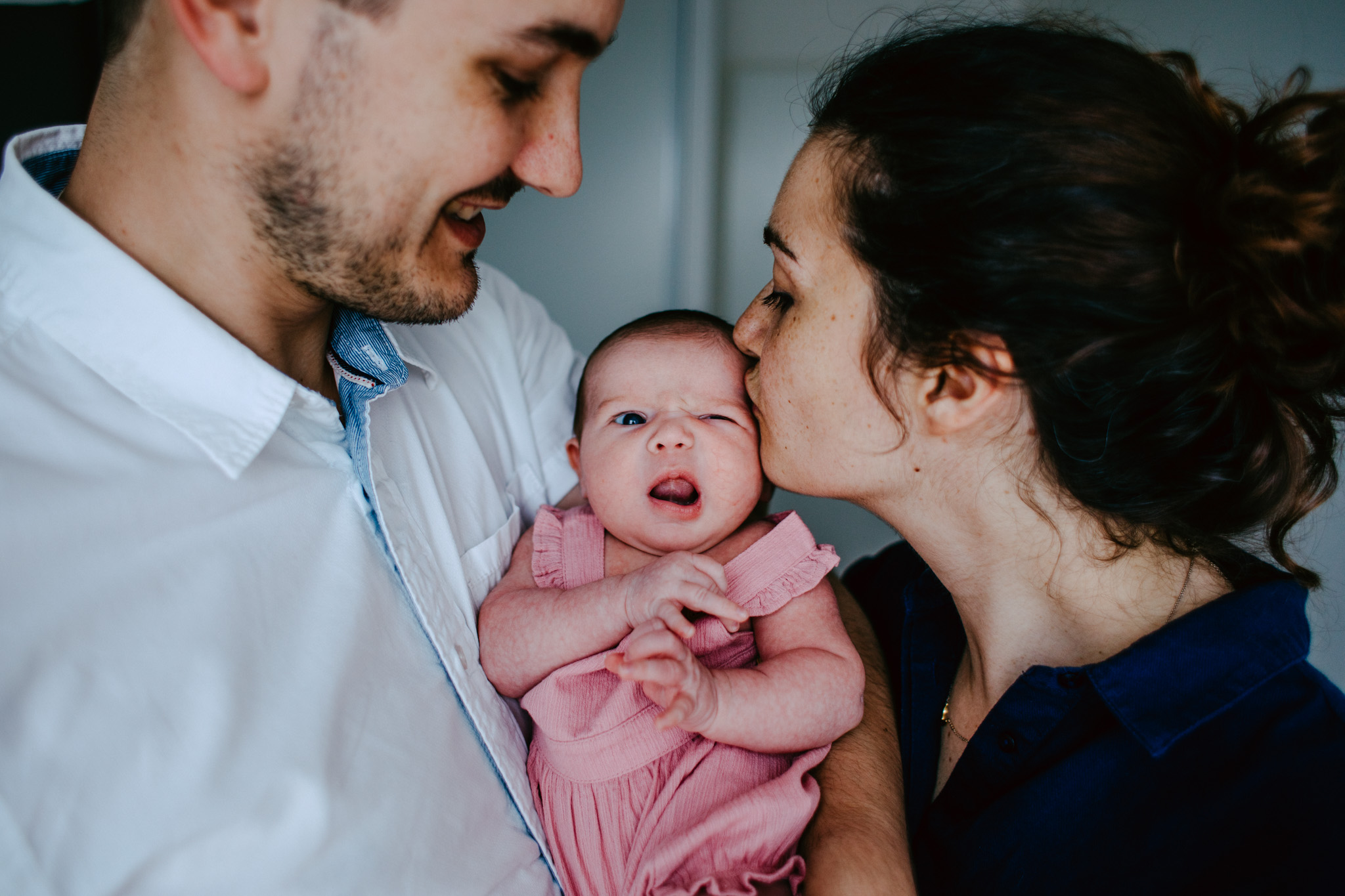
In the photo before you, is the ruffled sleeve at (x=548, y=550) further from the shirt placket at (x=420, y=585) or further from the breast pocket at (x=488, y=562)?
the shirt placket at (x=420, y=585)

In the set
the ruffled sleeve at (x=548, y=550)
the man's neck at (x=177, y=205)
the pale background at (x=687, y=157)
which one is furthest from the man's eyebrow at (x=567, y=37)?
the pale background at (x=687, y=157)

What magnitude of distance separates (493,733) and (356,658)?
0.24 meters

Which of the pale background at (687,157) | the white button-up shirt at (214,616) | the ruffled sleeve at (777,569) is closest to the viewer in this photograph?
the white button-up shirt at (214,616)

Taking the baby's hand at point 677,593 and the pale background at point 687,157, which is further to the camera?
the pale background at point 687,157

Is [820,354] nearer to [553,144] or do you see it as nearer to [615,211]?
[553,144]

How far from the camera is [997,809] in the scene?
3.28ft

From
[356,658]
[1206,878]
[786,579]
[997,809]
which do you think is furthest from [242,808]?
[1206,878]

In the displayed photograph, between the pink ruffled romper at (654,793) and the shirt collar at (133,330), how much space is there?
560 mm

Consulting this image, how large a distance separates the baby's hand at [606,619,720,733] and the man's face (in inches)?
22.7

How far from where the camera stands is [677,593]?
105cm

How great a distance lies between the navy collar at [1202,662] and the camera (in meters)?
0.88

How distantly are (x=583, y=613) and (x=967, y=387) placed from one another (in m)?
0.64

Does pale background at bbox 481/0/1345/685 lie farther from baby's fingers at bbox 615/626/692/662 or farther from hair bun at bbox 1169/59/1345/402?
baby's fingers at bbox 615/626/692/662

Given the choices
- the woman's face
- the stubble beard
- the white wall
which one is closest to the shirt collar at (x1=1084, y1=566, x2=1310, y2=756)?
the woman's face
